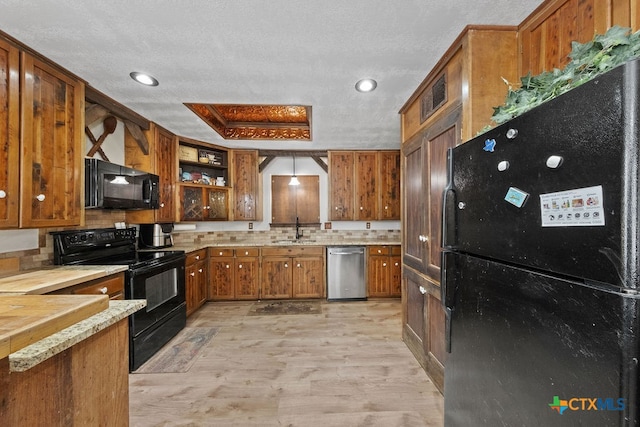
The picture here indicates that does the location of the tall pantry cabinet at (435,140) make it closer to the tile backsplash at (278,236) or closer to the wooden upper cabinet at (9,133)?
the tile backsplash at (278,236)

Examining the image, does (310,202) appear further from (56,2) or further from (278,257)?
(56,2)

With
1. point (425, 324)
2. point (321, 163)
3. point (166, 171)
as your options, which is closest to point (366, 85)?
point (425, 324)

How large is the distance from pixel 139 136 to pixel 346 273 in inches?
129

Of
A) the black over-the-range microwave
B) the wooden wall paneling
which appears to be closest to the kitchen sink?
the wooden wall paneling

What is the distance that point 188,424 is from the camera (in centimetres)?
160

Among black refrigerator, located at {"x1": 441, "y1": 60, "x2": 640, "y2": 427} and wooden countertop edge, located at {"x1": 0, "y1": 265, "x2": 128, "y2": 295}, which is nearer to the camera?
black refrigerator, located at {"x1": 441, "y1": 60, "x2": 640, "y2": 427}

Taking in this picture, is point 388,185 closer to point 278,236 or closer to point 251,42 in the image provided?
point 278,236

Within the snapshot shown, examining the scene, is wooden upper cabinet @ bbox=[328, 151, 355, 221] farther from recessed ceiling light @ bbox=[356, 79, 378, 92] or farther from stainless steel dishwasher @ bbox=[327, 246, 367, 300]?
recessed ceiling light @ bbox=[356, 79, 378, 92]

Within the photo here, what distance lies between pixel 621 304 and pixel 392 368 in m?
1.97

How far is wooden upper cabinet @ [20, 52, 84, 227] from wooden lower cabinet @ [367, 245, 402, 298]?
11.3ft

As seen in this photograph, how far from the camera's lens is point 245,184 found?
13.5 feet

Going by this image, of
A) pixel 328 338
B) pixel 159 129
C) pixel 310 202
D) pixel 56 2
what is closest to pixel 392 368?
pixel 328 338

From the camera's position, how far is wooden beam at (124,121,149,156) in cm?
284

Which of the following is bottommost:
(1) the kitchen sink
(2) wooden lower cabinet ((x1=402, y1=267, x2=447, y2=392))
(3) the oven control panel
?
(2) wooden lower cabinet ((x1=402, y1=267, x2=447, y2=392))
